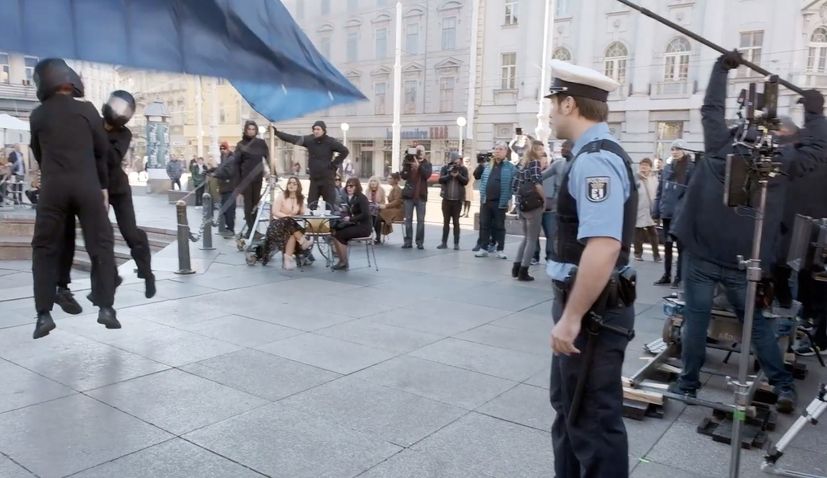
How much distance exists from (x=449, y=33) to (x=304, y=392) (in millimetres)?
40559

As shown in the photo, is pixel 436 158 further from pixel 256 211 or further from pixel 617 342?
pixel 617 342

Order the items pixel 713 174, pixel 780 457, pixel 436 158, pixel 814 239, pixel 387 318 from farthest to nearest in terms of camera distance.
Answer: pixel 436 158
pixel 387 318
pixel 713 174
pixel 814 239
pixel 780 457

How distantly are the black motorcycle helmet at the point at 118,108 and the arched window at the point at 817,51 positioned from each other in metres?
33.6

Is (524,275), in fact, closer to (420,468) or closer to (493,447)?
(493,447)

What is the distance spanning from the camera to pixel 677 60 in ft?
108

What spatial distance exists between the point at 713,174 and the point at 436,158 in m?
40.7

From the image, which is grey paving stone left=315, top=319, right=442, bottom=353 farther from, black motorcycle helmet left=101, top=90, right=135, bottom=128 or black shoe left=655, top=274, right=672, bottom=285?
black shoe left=655, top=274, right=672, bottom=285

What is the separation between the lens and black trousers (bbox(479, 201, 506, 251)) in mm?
10539

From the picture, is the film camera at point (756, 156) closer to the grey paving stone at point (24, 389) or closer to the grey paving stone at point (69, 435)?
the grey paving stone at point (69, 435)

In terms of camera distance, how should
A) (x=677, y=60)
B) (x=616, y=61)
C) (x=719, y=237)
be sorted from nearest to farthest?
(x=719, y=237) → (x=677, y=60) → (x=616, y=61)

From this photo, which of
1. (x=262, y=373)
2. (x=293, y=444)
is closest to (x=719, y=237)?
(x=293, y=444)

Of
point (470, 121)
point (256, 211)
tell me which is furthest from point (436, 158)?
point (256, 211)

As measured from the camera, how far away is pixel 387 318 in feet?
21.1

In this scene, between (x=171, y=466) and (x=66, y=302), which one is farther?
(x=66, y=302)
